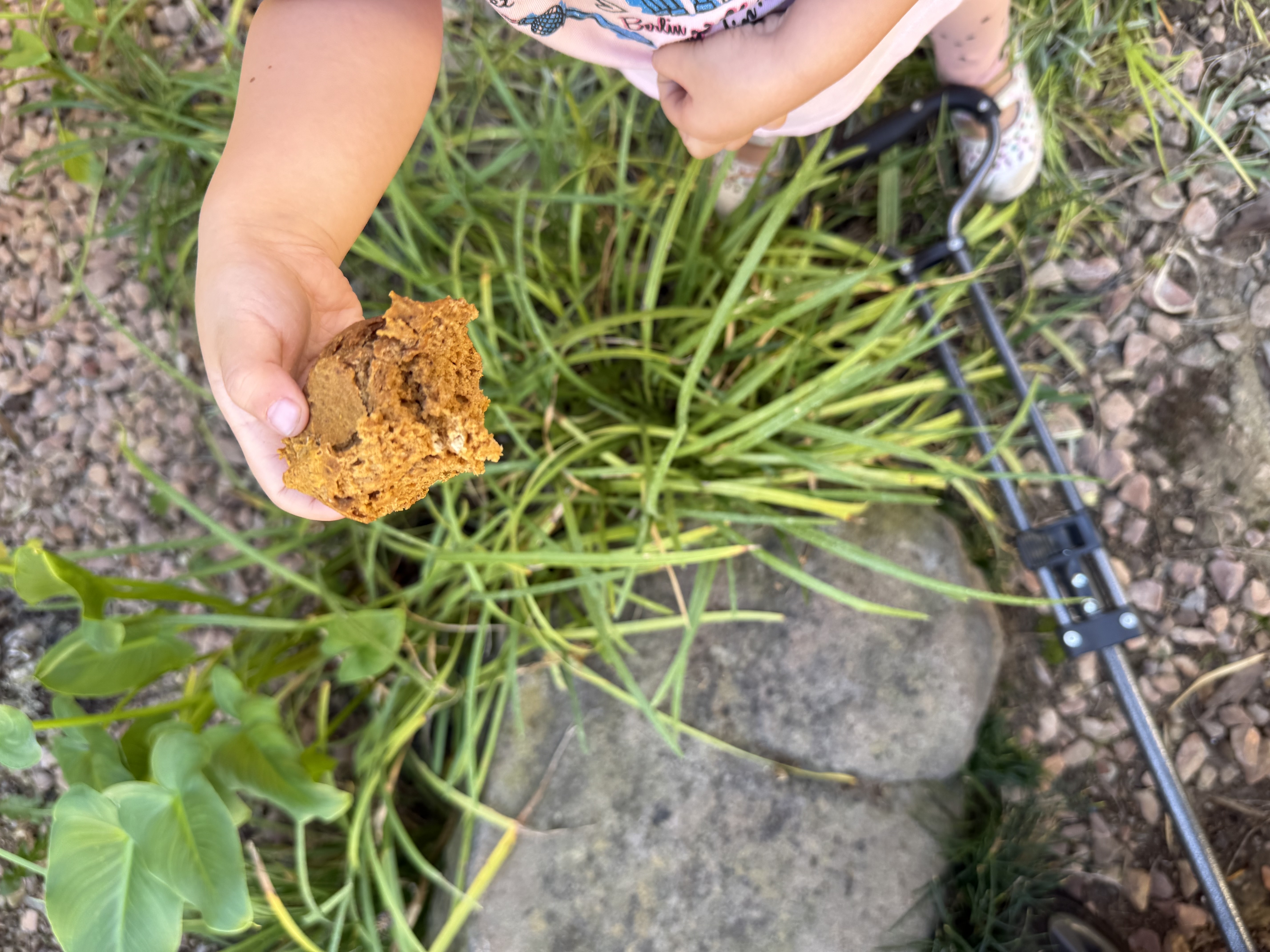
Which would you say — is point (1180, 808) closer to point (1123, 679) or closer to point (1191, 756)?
point (1123, 679)

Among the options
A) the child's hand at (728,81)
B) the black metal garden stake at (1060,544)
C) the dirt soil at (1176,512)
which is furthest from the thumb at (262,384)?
the dirt soil at (1176,512)

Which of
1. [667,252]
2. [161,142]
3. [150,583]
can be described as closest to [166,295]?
[161,142]

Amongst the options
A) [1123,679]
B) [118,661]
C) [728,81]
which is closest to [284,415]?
[118,661]

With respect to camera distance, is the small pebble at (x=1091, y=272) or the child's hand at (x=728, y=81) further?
the small pebble at (x=1091, y=272)

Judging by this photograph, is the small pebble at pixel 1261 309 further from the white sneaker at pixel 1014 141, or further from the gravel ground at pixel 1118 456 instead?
the white sneaker at pixel 1014 141

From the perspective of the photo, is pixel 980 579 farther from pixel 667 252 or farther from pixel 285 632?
pixel 285 632

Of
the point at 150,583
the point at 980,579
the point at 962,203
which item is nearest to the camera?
the point at 150,583

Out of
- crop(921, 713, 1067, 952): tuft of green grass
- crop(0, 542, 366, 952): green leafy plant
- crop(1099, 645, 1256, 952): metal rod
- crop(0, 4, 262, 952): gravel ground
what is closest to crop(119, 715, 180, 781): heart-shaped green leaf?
crop(0, 542, 366, 952): green leafy plant
